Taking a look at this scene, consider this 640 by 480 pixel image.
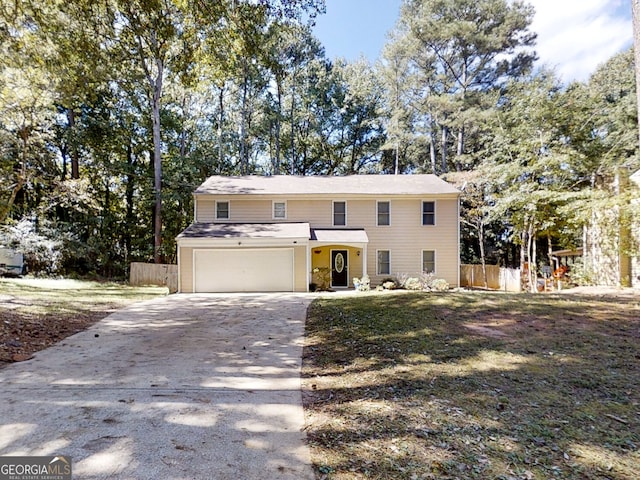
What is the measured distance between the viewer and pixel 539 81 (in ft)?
51.6

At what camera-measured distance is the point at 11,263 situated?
18.8 m

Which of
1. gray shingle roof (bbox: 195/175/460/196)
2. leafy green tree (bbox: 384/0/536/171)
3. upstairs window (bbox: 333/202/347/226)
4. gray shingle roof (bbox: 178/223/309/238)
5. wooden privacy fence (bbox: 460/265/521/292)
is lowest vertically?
wooden privacy fence (bbox: 460/265/521/292)

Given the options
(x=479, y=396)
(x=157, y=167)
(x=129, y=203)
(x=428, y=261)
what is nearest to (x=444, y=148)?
(x=428, y=261)

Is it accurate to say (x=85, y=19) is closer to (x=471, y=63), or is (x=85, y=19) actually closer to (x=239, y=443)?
(x=239, y=443)

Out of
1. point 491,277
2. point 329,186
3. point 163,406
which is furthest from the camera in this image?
point 491,277

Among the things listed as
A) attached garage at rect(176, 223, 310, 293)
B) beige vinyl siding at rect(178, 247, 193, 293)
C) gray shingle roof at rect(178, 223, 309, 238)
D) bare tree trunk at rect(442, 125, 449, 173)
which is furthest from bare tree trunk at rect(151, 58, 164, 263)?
bare tree trunk at rect(442, 125, 449, 173)

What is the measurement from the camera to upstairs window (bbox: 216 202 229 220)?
16.3 metres

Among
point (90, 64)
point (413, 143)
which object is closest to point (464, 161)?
point (413, 143)

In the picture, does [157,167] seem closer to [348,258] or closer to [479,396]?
[348,258]

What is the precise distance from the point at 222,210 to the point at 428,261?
1024 centimetres

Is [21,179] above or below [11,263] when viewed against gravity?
above

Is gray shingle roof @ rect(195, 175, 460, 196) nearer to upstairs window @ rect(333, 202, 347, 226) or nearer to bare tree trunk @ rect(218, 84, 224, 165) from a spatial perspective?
upstairs window @ rect(333, 202, 347, 226)

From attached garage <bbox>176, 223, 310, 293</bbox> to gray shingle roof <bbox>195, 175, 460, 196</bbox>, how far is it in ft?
10.4

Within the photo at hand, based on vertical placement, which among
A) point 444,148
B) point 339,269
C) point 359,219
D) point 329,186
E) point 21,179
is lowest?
point 339,269
